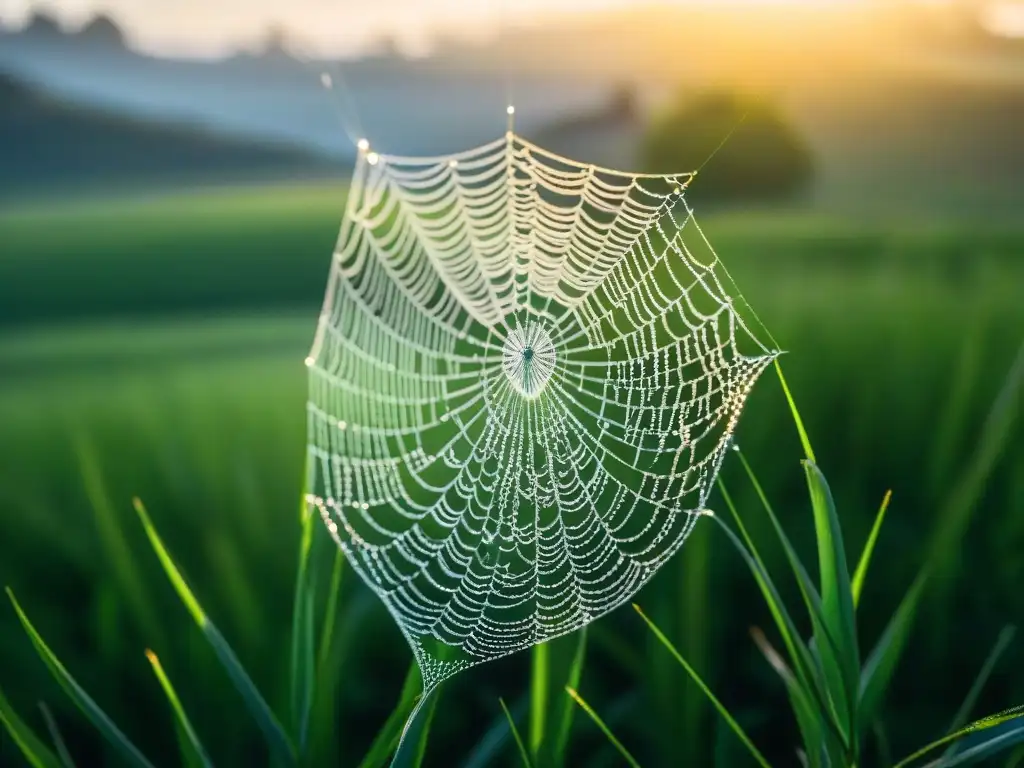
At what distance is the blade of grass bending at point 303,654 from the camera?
1373 millimetres

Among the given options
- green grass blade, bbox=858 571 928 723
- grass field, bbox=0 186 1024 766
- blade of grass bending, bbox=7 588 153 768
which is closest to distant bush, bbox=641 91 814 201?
grass field, bbox=0 186 1024 766

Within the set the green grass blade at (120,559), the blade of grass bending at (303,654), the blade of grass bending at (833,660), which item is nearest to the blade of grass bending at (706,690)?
the blade of grass bending at (833,660)

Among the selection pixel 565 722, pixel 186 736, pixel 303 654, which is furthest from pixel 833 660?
pixel 186 736

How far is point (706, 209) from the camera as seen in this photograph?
2.22 meters

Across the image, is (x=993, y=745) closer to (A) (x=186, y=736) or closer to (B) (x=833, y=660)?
(B) (x=833, y=660)

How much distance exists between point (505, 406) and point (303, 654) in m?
0.53

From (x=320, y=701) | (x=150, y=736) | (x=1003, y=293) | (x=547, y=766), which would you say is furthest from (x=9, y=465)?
(x=1003, y=293)

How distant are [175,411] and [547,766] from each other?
Result: 1121mm

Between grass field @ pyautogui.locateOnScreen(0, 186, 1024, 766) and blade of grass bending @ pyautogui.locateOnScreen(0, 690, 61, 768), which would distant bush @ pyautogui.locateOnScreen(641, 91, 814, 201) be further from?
blade of grass bending @ pyautogui.locateOnScreen(0, 690, 61, 768)

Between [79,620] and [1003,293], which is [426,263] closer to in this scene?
[79,620]

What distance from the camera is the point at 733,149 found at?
2.32 metres

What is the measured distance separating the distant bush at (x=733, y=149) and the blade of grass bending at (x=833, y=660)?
120cm

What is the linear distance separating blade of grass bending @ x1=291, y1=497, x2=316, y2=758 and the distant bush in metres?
1.25

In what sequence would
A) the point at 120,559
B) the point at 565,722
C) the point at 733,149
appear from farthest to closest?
1. the point at 733,149
2. the point at 120,559
3. the point at 565,722
